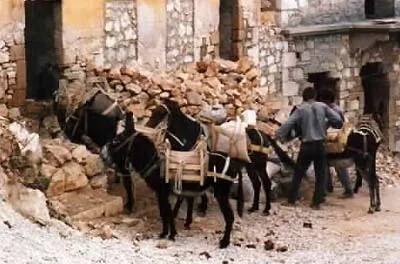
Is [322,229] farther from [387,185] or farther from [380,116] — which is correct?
[380,116]

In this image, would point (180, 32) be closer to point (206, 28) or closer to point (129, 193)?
point (206, 28)

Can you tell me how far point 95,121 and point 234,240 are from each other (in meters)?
2.41

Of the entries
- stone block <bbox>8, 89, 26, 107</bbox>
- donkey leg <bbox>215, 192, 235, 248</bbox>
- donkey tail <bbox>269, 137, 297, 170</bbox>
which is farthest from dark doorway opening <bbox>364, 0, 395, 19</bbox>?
donkey leg <bbox>215, 192, 235, 248</bbox>

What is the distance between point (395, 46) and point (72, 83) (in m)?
7.78

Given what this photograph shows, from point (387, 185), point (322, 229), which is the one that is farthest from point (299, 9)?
point (322, 229)

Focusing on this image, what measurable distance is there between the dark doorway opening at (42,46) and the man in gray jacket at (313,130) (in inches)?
117

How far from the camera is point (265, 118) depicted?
659 inches

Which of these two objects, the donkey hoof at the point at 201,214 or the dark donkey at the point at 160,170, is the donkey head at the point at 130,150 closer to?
the dark donkey at the point at 160,170

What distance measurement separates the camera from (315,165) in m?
14.3

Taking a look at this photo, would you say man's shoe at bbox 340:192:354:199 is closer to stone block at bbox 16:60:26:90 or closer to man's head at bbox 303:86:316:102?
man's head at bbox 303:86:316:102

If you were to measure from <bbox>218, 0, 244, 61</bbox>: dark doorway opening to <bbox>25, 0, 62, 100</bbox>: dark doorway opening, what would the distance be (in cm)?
374

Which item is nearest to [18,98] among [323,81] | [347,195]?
[347,195]

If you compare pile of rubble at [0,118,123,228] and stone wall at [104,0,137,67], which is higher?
stone wall at [104,0,137,67]

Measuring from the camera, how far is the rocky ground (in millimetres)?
10719
